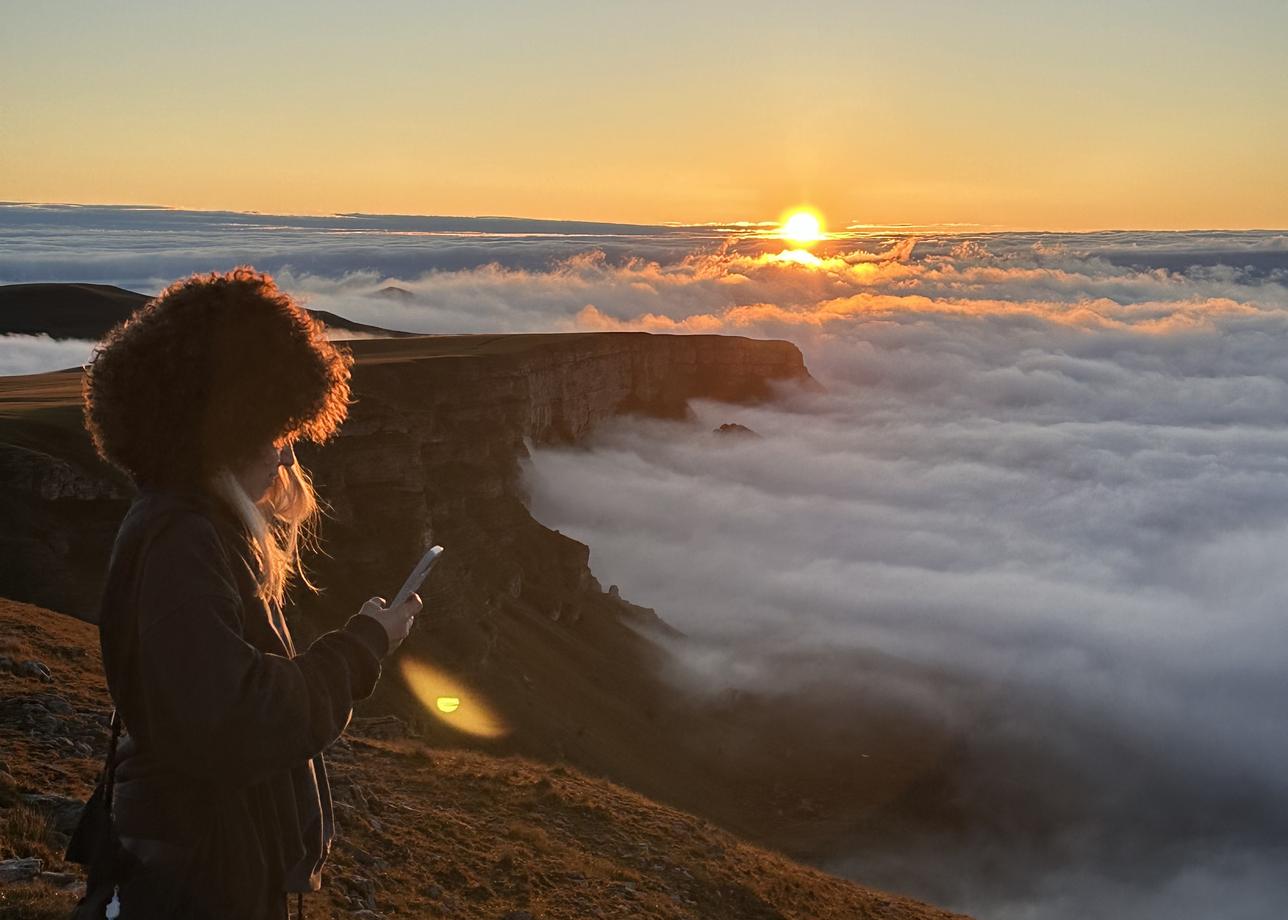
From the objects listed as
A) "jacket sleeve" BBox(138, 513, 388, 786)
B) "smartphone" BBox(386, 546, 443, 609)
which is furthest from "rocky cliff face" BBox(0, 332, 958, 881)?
"jacket sleeve" BBox(138, 513, 388, 786)

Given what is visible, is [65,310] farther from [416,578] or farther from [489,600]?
[416,578]

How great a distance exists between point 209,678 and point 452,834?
10097 millimetres

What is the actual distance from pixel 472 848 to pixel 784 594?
7031cm

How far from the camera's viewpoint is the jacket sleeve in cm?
292

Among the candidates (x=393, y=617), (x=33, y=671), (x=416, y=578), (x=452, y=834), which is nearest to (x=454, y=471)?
(x=33, y=671)

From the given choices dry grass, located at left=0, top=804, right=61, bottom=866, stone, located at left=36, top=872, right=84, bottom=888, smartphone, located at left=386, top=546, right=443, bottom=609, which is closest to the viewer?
smartphone, located at left=386, top=546, right=443, bottom=609

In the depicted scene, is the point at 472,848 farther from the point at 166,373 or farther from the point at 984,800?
the point at 984,800

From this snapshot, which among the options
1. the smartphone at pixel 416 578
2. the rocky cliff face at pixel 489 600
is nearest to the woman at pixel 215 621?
the smartphone at pixel 416 578

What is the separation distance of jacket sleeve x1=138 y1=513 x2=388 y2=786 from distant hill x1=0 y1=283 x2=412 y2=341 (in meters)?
83.9

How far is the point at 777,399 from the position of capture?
118562 millimetres

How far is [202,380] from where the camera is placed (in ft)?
10.6

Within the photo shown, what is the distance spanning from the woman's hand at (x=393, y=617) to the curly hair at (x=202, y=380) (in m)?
0.59

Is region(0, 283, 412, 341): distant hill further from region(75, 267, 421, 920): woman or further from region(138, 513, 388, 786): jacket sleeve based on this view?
region(138, 513, 388, 786): jacket sleeve

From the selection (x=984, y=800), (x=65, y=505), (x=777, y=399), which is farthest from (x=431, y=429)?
(x=777, y=399)
